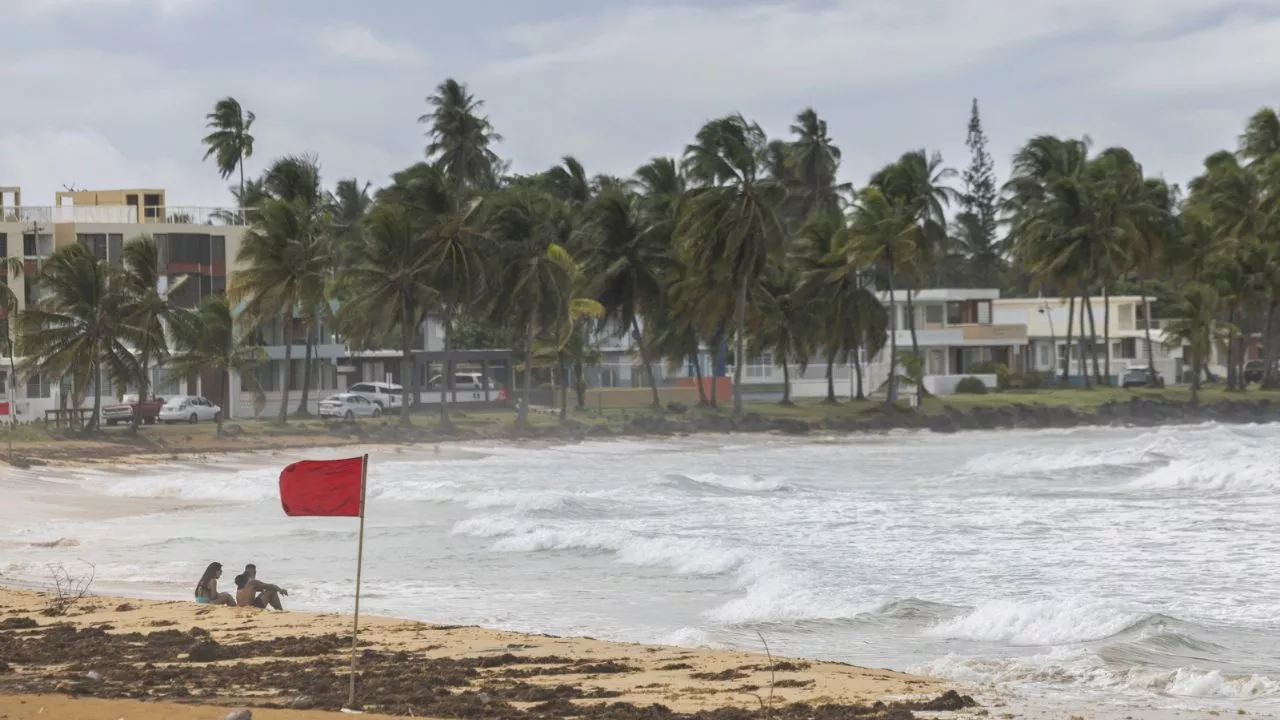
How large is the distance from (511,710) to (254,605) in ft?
20.7

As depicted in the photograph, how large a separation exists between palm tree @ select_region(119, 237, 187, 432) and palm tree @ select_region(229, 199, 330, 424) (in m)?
3.28

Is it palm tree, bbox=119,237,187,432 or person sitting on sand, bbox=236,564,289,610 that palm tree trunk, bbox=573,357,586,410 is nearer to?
palm tree, bbox=119,237,187,432

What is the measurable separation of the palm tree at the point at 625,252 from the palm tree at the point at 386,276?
26.6 feet

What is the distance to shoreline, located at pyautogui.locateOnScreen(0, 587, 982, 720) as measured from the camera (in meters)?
10.8

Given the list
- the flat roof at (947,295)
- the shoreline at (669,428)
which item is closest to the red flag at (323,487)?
the shoreline at (669,428)

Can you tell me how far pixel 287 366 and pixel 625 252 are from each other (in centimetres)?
1281

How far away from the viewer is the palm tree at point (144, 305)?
46.7 meters

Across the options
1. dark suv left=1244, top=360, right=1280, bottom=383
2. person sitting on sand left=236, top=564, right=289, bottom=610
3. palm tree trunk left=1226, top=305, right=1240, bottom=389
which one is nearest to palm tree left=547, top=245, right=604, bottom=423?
palm tree trunk left=1226, top=305, right=1240, bottom=389

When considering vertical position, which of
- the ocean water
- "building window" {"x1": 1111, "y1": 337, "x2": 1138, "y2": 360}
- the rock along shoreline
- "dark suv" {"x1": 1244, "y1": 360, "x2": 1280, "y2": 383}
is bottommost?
the ocean water

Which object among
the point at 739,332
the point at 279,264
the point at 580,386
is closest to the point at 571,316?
the point at 739,332

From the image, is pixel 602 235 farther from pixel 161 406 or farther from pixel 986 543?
pixel 986 543

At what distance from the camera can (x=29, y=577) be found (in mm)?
19547

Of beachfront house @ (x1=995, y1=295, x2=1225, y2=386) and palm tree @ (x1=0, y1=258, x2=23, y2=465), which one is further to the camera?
beachfront house @ (x1=995, y1=295, x2=1225, y2=386)

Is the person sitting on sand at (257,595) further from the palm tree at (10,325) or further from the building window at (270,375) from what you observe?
the building window at (270,375)
